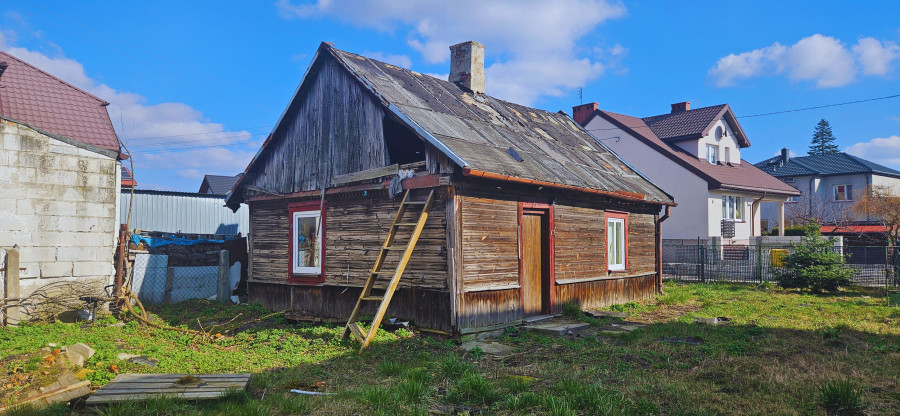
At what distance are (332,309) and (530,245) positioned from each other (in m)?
4.23

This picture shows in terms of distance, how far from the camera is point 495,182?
1099 centimetres

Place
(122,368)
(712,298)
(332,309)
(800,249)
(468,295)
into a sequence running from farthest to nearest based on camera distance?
(800,249), (712,298), (332,309), (468,295), (122,368)

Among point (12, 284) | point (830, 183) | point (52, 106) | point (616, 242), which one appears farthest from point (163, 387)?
point (830, 183)

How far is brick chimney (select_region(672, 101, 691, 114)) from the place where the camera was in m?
32.8

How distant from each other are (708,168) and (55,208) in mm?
25664

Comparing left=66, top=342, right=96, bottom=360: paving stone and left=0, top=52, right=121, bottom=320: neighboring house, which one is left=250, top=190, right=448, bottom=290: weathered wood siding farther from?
left=66, top=342, right=96, bottom=360: paving stone

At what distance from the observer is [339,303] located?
1241 centimetres

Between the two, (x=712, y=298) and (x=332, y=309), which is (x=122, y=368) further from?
(x=712, y=298)

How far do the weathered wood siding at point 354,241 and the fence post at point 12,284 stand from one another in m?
4.68

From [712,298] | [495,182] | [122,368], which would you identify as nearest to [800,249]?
[712,298]

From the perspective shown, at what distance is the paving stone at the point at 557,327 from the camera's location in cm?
1075

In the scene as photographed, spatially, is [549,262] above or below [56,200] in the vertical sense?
below

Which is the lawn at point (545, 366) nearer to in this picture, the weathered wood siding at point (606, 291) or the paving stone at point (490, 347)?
the paving stone at point (490, 347)

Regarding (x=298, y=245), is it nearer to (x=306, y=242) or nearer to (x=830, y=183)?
(x=306, y=242)
